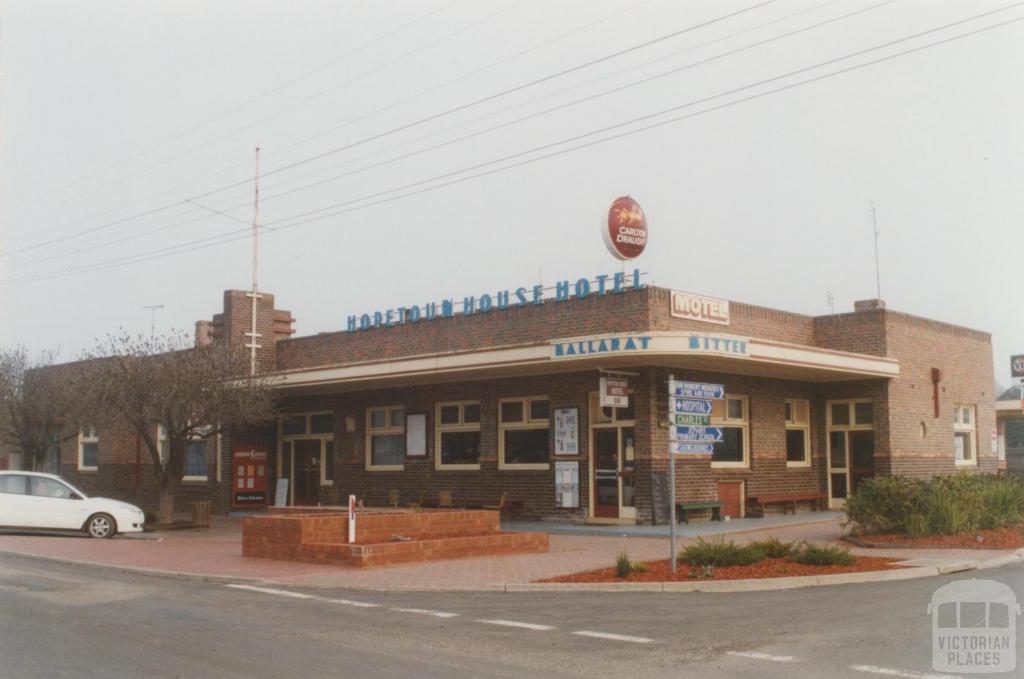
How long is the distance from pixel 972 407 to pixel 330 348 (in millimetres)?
19434

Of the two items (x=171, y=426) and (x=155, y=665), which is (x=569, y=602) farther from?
(x=171, y=426)

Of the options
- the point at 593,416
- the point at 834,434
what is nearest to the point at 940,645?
the point at 593,416

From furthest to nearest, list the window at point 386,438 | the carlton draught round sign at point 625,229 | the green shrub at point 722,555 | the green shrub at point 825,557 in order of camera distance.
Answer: the window at point 386,438 → the carlton draught round sign at point 625,229 → the green shrub at point 722,555 → the green shrub at point 825,557

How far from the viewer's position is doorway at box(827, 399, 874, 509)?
28.2 metres

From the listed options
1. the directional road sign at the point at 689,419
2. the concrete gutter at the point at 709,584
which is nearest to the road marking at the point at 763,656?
the concrete gutter at the point at 709,584

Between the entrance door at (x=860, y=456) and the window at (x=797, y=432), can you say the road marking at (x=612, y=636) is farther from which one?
the entrance door at (x=860, y=456)

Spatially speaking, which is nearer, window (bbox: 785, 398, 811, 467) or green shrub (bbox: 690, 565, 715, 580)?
green shrub (bbox: 690, 565, 715, 580)

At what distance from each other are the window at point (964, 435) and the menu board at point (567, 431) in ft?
42.3

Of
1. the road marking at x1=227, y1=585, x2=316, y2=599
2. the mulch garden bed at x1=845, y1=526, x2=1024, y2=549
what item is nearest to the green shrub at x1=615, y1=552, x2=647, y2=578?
the road marking at x1=227, y1=585, x2=316, y2=599

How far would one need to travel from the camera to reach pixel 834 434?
2894 centimetres

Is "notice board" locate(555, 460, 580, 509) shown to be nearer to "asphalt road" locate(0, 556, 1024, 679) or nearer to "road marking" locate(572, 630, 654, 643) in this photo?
"asphalt road" locate(0, 556, 1024, 679)

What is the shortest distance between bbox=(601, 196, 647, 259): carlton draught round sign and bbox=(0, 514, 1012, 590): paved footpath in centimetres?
646

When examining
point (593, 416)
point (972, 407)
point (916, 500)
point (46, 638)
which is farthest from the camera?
point (972, 407)

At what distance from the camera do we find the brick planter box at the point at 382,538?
1733 cm
